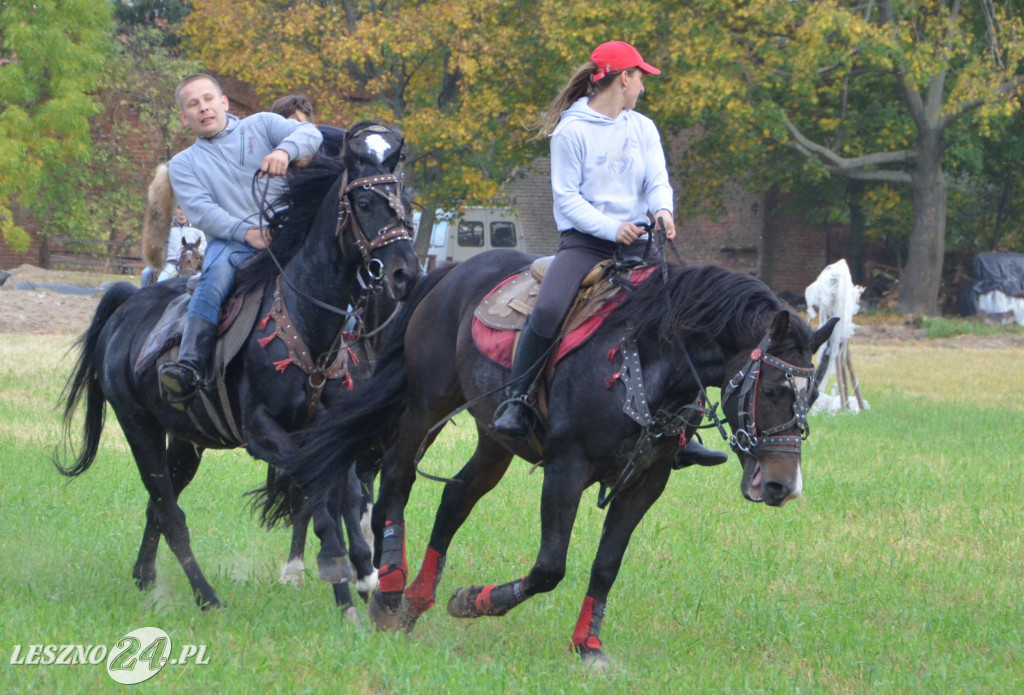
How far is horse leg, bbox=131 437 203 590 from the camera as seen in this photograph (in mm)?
6590

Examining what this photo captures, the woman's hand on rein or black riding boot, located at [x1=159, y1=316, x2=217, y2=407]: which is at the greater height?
the woman's hand on rein

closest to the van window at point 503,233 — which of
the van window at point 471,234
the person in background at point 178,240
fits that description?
the van window at point 471,234

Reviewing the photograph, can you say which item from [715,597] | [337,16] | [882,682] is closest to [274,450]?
[715,597]

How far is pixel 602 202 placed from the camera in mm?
5266

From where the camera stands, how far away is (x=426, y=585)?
5.75m

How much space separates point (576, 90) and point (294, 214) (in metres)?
1.70

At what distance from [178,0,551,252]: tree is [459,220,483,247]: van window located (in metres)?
3.03

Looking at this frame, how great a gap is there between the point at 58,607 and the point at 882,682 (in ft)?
13.0

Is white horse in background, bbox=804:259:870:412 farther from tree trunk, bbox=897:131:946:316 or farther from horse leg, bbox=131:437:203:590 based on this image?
tree trunk, bbox=897:131:946:316

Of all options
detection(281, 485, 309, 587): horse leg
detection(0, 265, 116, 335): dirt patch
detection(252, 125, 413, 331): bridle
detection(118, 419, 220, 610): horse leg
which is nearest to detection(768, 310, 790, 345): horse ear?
detection(252, 125, 413, 331): bridle

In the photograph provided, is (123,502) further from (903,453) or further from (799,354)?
(903,453)

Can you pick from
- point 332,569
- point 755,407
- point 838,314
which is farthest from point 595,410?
point 838,314

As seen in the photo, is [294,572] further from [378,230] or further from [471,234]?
[471,234]

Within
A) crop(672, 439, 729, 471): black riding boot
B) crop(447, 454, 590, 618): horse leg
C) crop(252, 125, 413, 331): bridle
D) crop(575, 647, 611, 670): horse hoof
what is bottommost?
crop(575, 647, 611, 670): horse hoof
